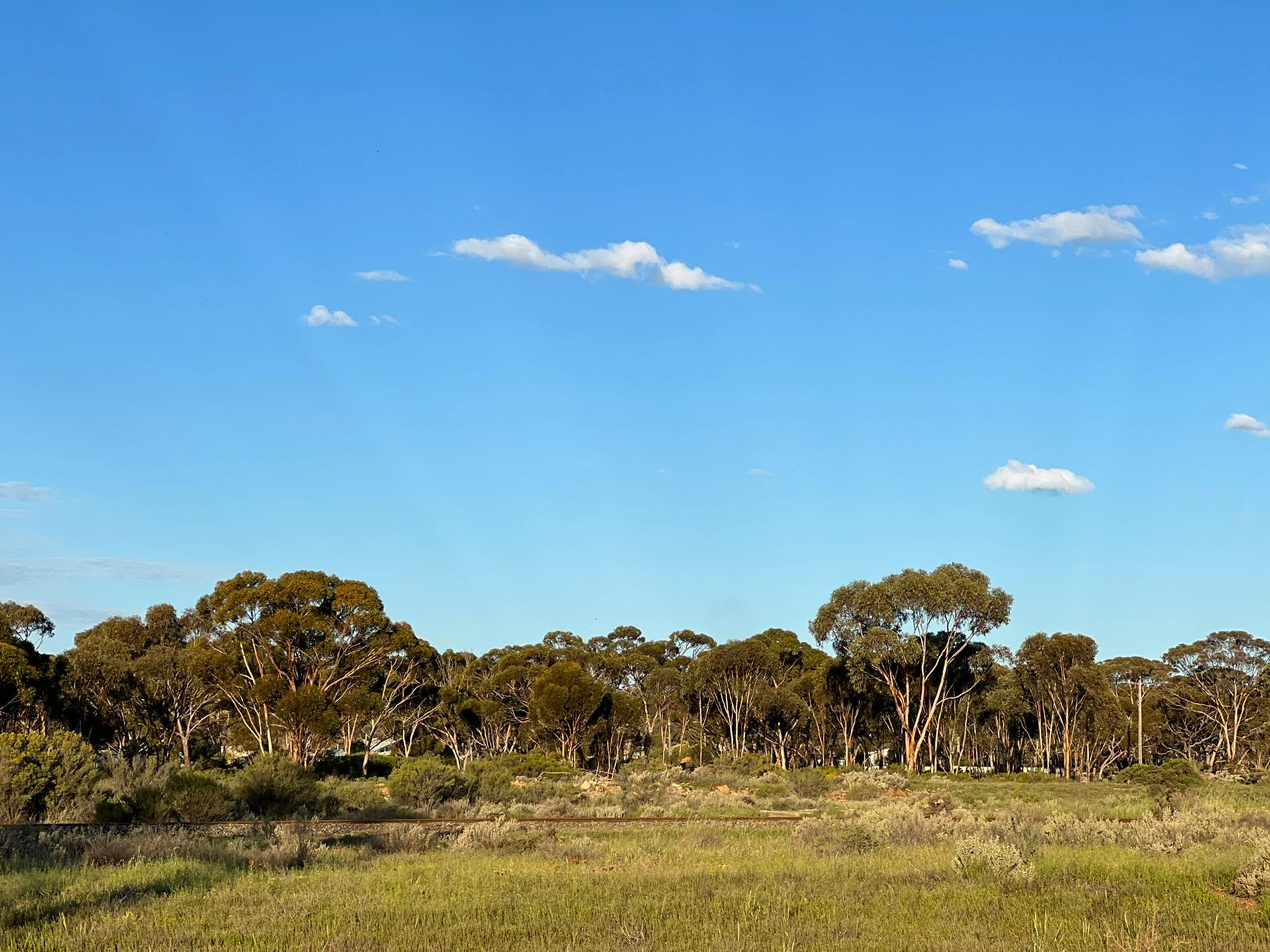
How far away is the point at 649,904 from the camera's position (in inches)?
472

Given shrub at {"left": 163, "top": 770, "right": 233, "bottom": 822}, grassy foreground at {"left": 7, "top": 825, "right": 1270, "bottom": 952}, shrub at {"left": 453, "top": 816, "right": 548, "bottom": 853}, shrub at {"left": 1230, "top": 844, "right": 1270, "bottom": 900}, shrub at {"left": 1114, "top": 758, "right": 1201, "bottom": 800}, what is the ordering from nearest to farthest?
1. grassy foreground at {"left": 7, "top": 825, "right": 1270, "bottom": 952}
2. shrub at {"left": 1230, "top": 844, "right": 1270, "bottom": 900}
3. shrub at {"left": 453, "top": 816, "right": 548, "bottom": 853}
4. shrub at {"left": 163, "top": 770, "right": 233, "bottom": 822}
5. shrub at {"left": 1114, "top": 758, "right": 1201, "bottom": 800}

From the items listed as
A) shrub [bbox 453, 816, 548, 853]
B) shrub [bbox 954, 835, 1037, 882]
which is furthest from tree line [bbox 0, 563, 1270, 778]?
shrub [bbox 954, 835, 1037, 882]

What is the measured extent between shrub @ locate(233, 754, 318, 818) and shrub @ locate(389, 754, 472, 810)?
3501 millimetres

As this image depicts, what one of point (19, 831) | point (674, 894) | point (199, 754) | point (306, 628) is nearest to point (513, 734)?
point (199, 754)

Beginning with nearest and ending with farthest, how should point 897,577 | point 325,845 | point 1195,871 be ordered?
point 1195,871 < point 325,845 < point 897,577

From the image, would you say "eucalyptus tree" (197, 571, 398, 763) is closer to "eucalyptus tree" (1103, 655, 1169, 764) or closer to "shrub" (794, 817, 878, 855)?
"shrub" (794, 817, 878, 855)

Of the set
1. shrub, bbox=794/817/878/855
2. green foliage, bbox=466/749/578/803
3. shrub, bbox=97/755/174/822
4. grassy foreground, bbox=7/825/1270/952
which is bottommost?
green foliage, bbox=466/749/578/803

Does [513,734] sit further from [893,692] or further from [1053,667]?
[1053,667]

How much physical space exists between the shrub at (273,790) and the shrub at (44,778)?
3.51 meters

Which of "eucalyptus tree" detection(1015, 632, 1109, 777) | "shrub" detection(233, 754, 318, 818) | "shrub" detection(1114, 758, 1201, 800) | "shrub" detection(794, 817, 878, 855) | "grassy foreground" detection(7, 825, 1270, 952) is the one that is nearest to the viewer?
"grassy foreground" detection(7, 825, 1270, 952)

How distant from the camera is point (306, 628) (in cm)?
4975

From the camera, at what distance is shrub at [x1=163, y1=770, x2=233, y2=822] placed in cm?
2312

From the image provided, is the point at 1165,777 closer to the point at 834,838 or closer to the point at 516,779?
the point at 516,779

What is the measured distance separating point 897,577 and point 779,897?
45.4m
